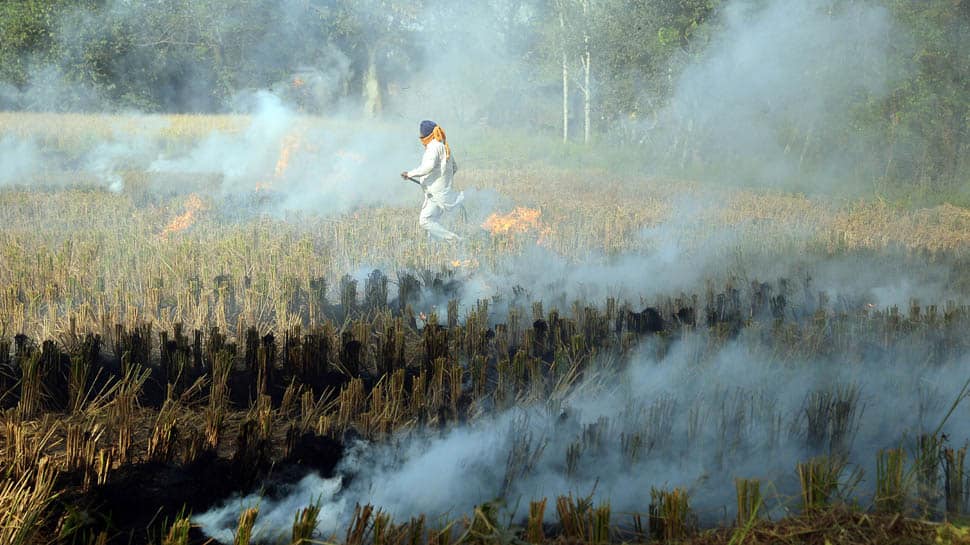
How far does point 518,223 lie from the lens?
11.7 m

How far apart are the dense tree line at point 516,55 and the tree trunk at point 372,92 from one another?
0.10 meters

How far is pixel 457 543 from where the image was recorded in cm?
323

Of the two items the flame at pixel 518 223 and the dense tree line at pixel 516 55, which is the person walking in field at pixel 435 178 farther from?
the dense tree line at pixel 516 55

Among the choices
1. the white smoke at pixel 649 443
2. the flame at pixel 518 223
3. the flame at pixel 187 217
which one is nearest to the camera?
the white smoke at pixel 649 443

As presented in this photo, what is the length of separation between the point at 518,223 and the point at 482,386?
6841mm

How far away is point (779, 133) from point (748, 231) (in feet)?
31.7

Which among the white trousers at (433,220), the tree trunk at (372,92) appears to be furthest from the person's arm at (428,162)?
the tree trunk at (372,92)

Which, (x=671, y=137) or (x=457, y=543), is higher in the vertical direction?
(x=671, y=137)

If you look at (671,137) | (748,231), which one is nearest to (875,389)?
(748,231)

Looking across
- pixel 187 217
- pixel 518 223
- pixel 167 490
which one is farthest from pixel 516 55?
pixel 167 490

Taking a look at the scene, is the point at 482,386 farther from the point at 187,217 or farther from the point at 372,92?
the point at 372,92

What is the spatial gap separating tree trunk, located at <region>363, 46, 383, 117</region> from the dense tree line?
10 cm

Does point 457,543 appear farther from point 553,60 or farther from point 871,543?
point 553,60

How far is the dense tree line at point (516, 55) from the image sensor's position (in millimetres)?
15414
